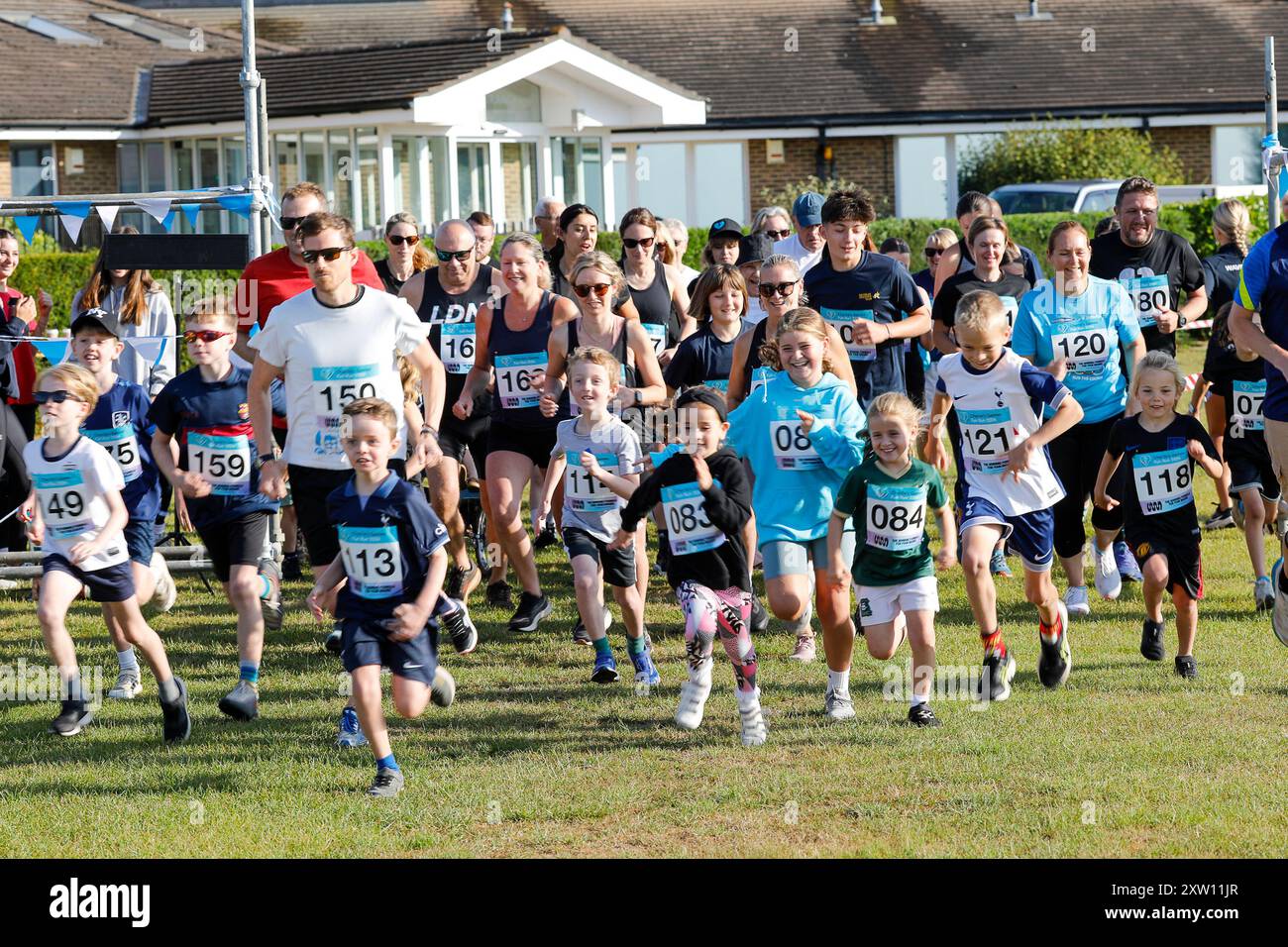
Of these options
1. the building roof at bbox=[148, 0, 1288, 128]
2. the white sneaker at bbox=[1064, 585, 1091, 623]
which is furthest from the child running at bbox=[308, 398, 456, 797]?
the building roof at bbox=[148, 0, 1288, 128]

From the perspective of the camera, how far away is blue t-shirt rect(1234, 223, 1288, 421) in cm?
771

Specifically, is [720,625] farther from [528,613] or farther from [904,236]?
[904,236]

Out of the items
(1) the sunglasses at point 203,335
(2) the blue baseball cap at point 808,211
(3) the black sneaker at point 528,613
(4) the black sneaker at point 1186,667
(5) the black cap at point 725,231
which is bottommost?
(4) the black sneaker at point 1186,667

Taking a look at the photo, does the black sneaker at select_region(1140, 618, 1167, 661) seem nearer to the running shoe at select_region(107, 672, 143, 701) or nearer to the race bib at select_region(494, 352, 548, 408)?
the race bib at select_region(494, 352, 548, 408)

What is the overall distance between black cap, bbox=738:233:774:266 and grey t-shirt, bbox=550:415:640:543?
10.9 feet

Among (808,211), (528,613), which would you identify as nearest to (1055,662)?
(528,613)

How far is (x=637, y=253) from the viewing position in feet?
33.3

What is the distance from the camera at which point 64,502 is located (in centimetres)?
746

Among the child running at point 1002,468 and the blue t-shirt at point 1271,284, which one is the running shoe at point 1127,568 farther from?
the blue t-shirt at point 1271,284

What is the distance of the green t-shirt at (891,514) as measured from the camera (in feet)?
23.9

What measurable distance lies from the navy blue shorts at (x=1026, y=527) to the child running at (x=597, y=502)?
153 cm

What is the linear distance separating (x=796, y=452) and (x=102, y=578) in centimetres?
305

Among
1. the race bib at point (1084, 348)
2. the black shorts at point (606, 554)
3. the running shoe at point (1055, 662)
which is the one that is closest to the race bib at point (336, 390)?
the black shorts at point (606, 554)

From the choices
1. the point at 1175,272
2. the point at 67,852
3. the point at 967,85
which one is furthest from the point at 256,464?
the point at 967,85
